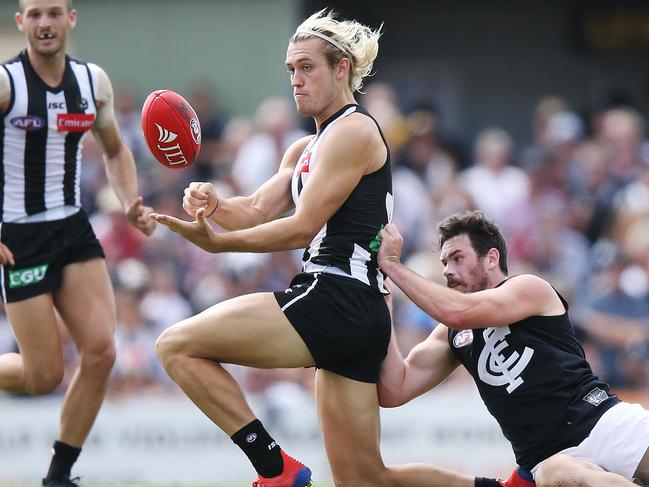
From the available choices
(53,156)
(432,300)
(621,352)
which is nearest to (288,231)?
(432,300)

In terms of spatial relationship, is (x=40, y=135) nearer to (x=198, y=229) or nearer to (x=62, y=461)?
(x=198, y=229)

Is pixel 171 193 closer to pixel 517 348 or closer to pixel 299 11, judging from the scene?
pixel 299 11

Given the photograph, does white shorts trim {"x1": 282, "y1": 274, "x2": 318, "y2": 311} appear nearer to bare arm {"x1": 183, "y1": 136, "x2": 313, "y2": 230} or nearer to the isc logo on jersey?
bare arm {"x1": 183, "y1": 136, "x2": 313, "y2": 230}

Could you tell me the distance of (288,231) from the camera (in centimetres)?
557

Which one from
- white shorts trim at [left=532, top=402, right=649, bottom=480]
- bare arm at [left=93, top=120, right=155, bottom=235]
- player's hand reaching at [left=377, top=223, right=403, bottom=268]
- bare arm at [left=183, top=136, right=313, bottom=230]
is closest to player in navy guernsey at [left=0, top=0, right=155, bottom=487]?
bare arm at [left=93, top=120, right=155, bottom=235]

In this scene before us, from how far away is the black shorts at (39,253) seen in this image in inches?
261

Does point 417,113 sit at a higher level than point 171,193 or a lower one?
higher

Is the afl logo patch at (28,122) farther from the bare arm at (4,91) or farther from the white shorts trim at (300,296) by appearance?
the white shorts trim at (300,296)

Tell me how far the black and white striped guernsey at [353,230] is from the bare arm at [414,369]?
0.46 meters

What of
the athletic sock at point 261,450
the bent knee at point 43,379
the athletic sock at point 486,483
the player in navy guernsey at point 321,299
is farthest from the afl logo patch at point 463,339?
the bent knee at point 43,379

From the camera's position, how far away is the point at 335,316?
223 inches

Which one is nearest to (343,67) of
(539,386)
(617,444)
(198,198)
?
(198,198)

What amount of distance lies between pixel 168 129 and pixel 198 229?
0.75 metres

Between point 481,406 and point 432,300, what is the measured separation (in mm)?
4440
